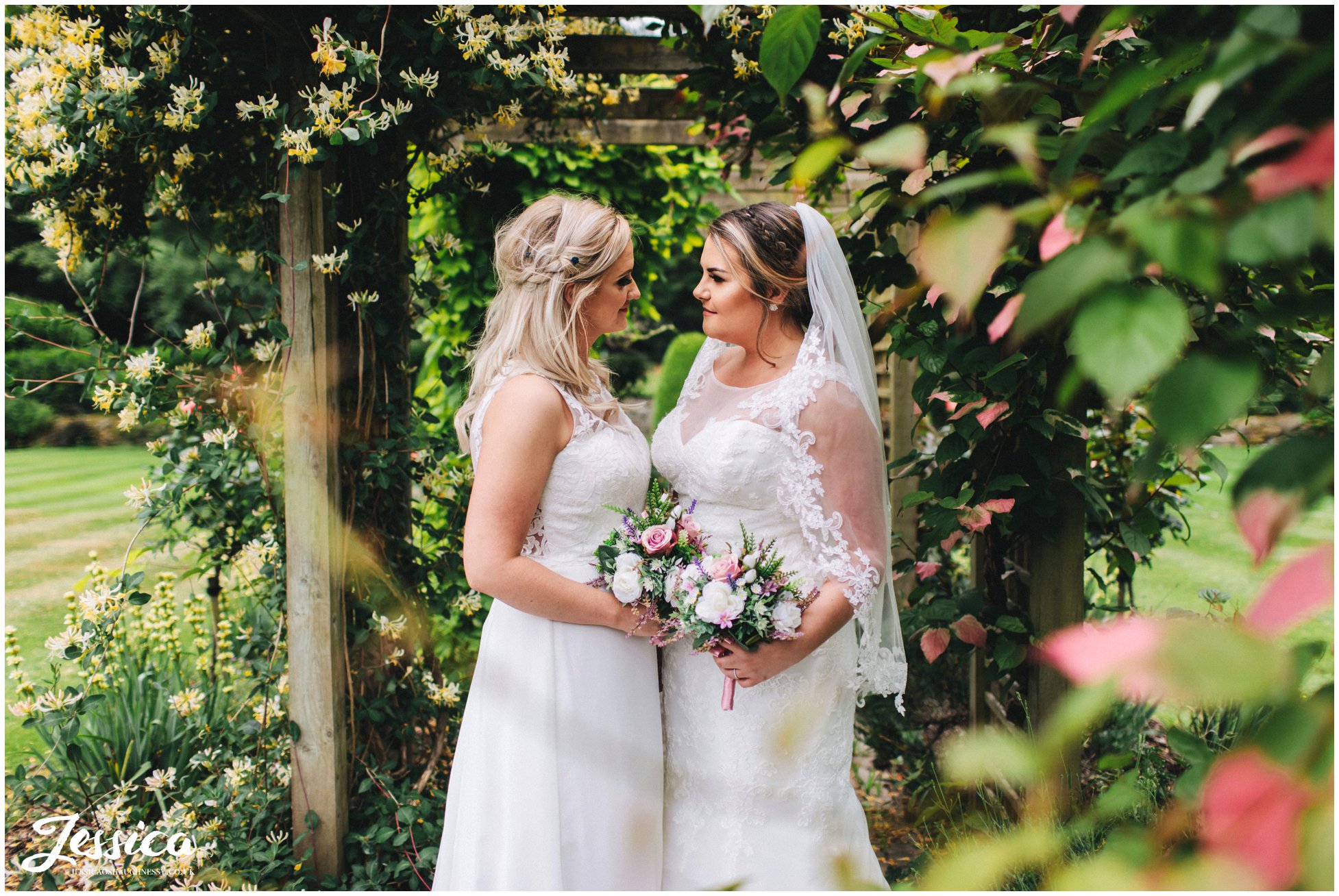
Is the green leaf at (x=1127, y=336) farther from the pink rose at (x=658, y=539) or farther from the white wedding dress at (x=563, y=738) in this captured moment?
the white wedding dress at (x=563, y=738)

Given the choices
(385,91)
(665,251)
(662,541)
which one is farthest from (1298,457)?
(665,251)

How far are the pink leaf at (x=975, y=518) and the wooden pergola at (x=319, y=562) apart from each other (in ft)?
1.23

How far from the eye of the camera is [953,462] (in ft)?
8.02

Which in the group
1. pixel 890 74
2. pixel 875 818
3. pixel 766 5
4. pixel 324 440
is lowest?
pixel 875 818

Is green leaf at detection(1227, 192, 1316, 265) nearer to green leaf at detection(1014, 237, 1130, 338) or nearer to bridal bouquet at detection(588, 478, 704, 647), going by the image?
green leaf at detection(1014, 237, 1130, 338)

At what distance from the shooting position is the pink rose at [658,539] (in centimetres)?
195

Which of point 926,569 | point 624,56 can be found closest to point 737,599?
point 926,569

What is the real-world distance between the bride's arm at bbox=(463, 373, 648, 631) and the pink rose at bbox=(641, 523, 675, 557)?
21 cm

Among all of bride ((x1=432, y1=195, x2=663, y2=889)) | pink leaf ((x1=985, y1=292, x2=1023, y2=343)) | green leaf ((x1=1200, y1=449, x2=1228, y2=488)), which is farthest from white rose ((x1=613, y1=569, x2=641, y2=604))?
green leaf ((x1=1200, y1=449, x2=1228, y2=488))

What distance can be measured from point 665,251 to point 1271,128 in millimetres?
4698

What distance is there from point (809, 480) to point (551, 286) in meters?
0.84

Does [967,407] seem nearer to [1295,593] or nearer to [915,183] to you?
[915,183]

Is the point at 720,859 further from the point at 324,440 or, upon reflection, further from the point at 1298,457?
the point at 1298,457

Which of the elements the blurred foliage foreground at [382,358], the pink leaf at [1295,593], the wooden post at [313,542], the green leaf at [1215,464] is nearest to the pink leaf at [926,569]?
the blurred foliage foreground at [382,358]
